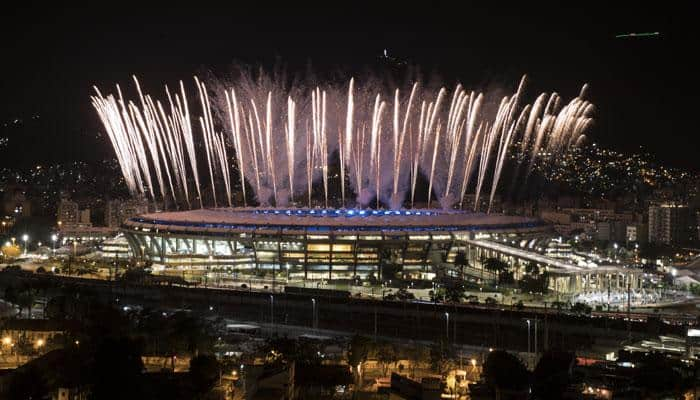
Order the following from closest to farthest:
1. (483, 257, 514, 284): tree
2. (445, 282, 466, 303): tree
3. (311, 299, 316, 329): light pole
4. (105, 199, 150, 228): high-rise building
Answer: (311, 299, 316, 329): light pole
(445, 282, 466, 303): tree
(483, 257, 514, 284): tree
(105, 199, 150, 228): high-rise building

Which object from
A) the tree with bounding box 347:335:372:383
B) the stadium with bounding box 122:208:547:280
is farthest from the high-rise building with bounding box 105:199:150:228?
the tree with bounding box 347:335:372:383

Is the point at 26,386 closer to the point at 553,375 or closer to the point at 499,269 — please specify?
the point at 553,375

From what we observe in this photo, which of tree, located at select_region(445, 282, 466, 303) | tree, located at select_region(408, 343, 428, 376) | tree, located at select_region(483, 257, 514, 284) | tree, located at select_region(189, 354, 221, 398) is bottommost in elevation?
tree, located at select_region(408, 343, 428, 376)

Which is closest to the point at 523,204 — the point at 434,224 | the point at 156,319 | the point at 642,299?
the point at 434,224

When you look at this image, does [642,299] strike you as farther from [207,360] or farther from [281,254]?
[207,360]

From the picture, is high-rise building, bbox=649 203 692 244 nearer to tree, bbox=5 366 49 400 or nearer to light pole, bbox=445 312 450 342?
light pole, bbox=445 312 450 342
